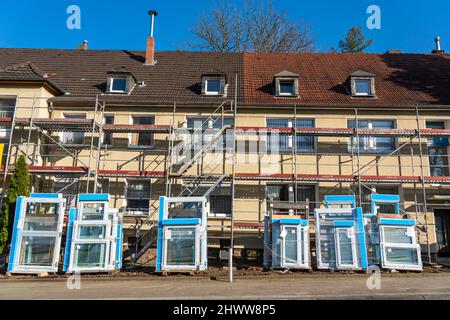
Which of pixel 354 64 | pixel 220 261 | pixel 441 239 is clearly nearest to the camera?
pixel 220 261

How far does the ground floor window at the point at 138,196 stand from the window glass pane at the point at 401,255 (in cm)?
886

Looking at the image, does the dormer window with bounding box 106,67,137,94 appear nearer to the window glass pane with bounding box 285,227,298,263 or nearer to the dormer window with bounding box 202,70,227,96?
the dormer window with bounding box 202,70,227,96

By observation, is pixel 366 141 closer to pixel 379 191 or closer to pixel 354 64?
pixel 379 191

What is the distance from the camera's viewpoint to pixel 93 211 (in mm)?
11906

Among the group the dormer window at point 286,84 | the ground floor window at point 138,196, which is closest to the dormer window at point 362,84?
the dormer window at point 286,84

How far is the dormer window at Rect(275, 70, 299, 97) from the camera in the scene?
1675cm

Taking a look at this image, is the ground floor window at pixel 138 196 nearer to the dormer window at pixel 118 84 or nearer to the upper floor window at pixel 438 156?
the dormer window at pixel 118 84

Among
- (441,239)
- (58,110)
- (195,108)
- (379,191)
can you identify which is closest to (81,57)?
(58,110)

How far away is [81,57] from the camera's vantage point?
20.4 m

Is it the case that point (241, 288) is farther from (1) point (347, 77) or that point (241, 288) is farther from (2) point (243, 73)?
(1) point (347, 77)

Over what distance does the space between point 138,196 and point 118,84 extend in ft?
17.6

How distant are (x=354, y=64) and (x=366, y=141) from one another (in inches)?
228

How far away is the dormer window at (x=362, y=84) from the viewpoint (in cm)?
1664

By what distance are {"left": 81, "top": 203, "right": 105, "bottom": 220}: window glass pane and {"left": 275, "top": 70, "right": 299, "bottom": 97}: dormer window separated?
8.90m
